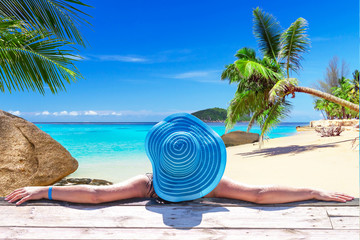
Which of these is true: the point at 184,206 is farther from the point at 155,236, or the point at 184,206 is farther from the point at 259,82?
the point at 259,82

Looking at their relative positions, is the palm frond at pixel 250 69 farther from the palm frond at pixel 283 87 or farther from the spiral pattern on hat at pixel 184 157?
the spiral pattern on hat at pixel 184 157

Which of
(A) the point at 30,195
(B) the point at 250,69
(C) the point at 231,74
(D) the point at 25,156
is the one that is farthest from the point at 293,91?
(A) the point at 30,195

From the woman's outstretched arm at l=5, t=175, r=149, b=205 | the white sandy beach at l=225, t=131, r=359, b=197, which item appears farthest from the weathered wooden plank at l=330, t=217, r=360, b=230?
the white sandy beach at l=225, t=131, r=359, b=197

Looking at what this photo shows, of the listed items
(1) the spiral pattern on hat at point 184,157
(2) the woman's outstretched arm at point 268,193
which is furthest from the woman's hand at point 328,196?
(1) the spiral pattern on hat at point 184,157

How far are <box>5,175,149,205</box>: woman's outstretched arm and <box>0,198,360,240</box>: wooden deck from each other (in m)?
0.05

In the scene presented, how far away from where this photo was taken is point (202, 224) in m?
1.99

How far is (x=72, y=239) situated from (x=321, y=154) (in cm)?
906

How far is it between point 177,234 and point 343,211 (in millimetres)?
1287

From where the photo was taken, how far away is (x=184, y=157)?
2.03 meters

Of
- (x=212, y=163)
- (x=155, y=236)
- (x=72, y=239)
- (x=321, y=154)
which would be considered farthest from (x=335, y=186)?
(x=72, y=239)

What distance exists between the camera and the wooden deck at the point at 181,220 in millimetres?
1917

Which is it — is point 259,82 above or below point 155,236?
above

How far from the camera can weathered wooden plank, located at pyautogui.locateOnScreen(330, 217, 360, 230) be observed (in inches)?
77.5

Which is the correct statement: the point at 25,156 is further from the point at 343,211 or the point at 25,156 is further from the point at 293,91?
the point at 293,91
